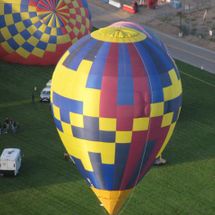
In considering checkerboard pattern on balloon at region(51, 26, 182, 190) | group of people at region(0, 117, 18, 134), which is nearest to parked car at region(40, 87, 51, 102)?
group of people at region(0, 117, 18, 134)

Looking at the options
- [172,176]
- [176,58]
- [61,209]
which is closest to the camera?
[61,209]

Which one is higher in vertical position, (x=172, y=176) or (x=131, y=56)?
(x=131, y=56)

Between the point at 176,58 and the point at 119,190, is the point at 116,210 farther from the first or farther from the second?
the point at 176,58

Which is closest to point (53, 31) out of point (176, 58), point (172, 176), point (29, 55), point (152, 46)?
point (29, 55)

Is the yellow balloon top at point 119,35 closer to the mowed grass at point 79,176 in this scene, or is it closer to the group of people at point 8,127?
the mowed grass at point 79,176

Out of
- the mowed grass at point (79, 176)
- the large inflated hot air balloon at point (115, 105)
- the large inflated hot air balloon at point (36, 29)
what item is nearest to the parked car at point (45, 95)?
the mowed grass at point (79, 176)

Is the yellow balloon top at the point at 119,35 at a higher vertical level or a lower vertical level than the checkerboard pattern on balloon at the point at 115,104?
higher
